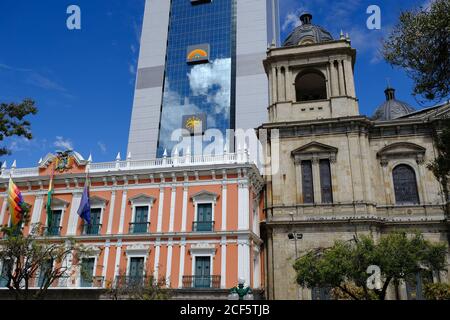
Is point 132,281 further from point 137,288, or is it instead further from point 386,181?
point 386,181

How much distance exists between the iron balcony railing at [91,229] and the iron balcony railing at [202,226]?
6654 millimetres

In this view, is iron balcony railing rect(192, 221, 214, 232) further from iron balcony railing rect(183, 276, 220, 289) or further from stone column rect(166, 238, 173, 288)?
iron balcony railing rect(183, 276, 220, 289)

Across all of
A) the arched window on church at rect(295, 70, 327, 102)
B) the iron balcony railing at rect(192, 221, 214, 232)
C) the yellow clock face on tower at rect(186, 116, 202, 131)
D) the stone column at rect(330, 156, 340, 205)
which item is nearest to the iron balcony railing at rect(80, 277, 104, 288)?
the iron balcony railing at rect(192, 221, 214, 232)

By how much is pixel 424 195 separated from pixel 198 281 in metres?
16.5

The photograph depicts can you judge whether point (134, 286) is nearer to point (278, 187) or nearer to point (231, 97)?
point (278, 187)

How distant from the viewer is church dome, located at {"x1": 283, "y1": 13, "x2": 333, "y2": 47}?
109 feet

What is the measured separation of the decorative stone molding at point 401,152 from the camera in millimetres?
27781

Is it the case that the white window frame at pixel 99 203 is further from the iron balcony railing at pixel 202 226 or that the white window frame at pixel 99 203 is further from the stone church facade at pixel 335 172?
the stone church facade at pixel 335 172

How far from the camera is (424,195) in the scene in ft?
87.8

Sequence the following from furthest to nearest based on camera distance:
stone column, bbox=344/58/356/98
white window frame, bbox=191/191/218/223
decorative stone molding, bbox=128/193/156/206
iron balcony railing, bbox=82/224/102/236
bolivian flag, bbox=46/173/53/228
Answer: stone column, bbox=344/58/356/98, bolivian flag, bbox=46/173/53/228, iron balcony railing, bbox=82/224/102/236, decorative stone molding, bbox=128/193/156/206, white window frame, bbox=191/191/218/223

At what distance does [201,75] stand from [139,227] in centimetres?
4555

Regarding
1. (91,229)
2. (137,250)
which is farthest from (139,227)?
(91,229)

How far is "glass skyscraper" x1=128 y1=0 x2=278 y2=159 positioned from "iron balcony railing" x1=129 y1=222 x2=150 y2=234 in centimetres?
3873
